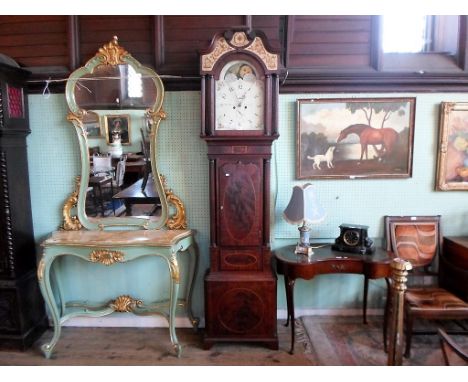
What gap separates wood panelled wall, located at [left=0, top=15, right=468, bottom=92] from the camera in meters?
2.81

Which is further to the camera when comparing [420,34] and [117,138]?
[420,34]

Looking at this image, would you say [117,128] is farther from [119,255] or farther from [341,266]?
[341,266]

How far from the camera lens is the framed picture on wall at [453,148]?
114 inches

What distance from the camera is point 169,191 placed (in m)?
2.91

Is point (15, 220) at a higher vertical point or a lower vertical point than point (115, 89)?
lower

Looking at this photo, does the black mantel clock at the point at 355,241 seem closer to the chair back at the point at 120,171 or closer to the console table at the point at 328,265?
the console table at the point at 328,265

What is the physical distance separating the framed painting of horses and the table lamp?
29 centimetres

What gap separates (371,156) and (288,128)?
71 centimetres

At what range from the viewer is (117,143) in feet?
9.33

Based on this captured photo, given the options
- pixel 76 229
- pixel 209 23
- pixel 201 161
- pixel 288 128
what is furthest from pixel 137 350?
pixel 209 23

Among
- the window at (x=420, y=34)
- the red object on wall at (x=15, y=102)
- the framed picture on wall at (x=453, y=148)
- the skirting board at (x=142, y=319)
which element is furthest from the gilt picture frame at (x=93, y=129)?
the framed picture on wall at (x=453, y=148)

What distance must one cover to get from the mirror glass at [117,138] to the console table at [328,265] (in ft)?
3.51

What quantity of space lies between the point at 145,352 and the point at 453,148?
2.87m

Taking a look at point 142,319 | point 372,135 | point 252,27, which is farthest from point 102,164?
point 372,135
